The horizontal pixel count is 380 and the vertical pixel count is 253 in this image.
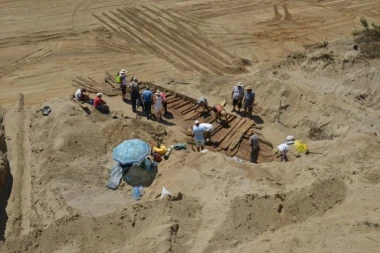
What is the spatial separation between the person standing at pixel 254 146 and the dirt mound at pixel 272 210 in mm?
3049

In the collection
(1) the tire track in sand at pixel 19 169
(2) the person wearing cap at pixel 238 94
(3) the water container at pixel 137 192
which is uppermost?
(2) the person wearing cap at pixel 238 94

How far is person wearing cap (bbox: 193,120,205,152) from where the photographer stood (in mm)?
13719

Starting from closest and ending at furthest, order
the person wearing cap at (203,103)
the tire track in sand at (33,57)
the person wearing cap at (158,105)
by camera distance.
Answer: the person wearing cap at (158,105) → the person wearing cap at (203,103) → the tire track in sand at (33,57)

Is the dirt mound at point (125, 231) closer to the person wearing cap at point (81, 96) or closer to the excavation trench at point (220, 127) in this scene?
the excavation trench at point (220, 127)

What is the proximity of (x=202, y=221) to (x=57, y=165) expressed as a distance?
208 inches

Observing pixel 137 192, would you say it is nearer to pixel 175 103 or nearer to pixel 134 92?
pixel 134 92

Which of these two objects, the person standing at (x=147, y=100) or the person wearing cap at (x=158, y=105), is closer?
the person wearing cap at (x=158, y=105)

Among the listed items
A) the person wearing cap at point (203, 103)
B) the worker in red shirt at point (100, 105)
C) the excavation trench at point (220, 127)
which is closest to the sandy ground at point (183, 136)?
the worker in red shirt at point (100, 105)

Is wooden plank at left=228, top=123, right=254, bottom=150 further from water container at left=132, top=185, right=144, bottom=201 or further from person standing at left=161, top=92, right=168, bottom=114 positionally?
water container at left=132, top=185, right=144, bottom=201

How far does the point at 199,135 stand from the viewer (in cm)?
1384

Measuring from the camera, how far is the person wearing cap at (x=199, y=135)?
45.0ft

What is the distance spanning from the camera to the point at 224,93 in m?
17.7

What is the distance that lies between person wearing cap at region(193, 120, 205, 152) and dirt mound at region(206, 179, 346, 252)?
3.90 meters

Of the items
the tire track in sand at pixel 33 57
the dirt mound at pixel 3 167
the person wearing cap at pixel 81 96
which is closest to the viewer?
the dirt mound at pixel 3 167
